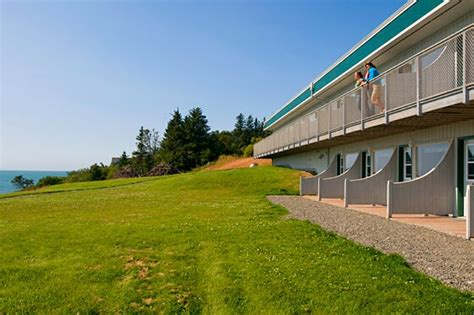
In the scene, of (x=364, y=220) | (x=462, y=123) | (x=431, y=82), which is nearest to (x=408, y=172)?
(x=462, y=123)

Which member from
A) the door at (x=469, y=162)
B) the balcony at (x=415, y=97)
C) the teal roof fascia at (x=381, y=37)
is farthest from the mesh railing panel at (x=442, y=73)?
the teal roof fascia at (x=381, y=37)

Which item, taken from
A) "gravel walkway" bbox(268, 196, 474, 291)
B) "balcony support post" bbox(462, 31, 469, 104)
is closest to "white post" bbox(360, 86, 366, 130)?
"gravel walkway" bbox(268, 196, 474, 291)

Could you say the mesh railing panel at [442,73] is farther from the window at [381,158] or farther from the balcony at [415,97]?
the window at [381,158]

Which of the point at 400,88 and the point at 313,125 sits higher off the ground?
the point at 400,88

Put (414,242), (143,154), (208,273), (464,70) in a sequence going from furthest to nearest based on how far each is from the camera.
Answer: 1. (143,154)
2. (464,70)
3. (414,242)
4. (208,273)

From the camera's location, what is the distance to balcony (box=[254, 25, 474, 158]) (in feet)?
30.3

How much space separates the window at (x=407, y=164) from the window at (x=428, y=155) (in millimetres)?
460

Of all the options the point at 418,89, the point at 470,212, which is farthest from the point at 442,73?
the point at 470,212

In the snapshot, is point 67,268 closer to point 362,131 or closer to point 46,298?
point 46,298

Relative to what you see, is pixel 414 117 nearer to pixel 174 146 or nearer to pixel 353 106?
pixel 353 106

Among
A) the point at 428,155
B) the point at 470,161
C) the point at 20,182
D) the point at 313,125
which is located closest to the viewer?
the point at 470,161

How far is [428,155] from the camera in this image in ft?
45.8

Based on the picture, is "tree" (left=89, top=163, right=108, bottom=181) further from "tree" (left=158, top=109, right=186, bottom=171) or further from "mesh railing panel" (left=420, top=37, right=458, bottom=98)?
"mesh railing panel" (left=420, top=37, right=458, bottom=98)

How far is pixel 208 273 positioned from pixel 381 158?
43.5ft
